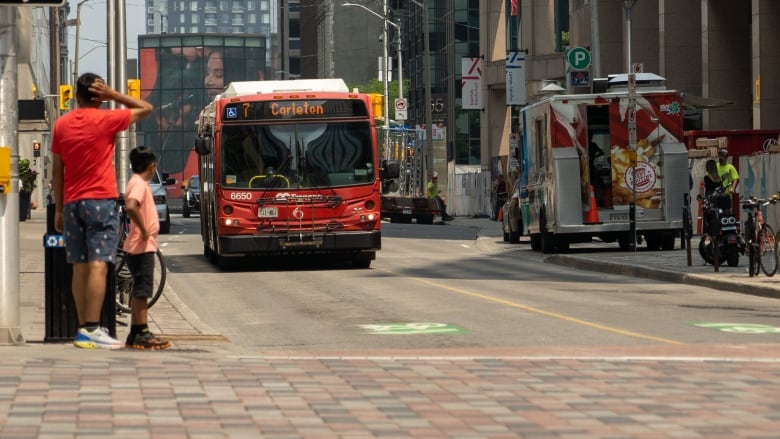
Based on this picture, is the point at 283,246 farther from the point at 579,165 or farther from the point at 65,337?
the point at 65,337

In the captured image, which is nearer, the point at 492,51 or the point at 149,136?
the point at 492,51

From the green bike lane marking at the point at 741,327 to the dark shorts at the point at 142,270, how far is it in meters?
5.34

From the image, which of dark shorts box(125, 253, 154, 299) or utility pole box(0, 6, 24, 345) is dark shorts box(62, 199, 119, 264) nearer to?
dark shorts box(125, 253, 154, 299)

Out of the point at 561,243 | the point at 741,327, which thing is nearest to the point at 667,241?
the point at 561,243

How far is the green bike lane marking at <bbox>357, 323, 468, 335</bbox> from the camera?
14.6m

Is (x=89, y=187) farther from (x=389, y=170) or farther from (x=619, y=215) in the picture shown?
(x=619, y=215)

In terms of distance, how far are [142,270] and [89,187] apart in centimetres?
97

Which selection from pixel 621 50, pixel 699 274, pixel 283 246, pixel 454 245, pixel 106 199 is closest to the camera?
pixel 106 199

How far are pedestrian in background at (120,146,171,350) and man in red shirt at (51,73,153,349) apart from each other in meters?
0.41

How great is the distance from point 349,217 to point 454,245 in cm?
1303

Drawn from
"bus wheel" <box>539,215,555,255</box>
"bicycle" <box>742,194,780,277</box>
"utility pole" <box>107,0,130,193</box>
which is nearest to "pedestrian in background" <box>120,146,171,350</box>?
"bicycle" <box>742,194,780,277</box>

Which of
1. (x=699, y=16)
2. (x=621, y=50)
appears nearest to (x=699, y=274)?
(x=699, y=16)

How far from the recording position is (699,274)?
22.2 m

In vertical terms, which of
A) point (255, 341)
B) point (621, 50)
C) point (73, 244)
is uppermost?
point (621, 50)
